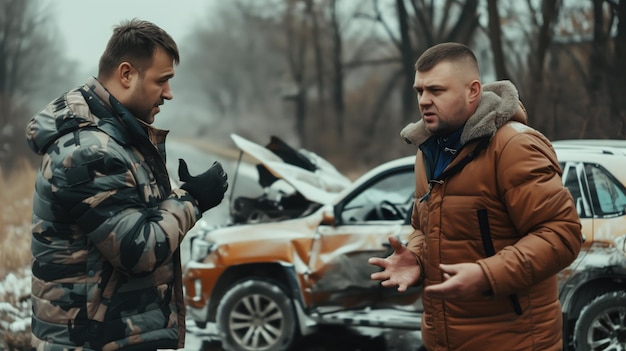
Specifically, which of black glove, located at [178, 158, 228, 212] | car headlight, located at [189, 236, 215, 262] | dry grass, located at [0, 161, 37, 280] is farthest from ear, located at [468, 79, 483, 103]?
dry grass, located at [0, 161, 37, 280]

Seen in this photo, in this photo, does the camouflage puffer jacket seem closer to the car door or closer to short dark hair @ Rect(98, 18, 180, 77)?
short dark hair @ Rect(98, 18, 180, 77)

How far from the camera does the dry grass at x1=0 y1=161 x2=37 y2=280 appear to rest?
9.04m

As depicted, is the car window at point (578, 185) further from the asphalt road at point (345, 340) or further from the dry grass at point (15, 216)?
the dry grass at point (15, 216)

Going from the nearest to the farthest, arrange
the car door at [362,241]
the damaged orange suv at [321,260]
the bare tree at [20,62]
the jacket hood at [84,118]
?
the jacket hood at [84,118] < the damaged orange suv at [321,260] < the car door at [362,241] < the bare tree at [20,62]

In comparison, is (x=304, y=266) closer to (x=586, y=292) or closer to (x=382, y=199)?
(x=382, y=199)

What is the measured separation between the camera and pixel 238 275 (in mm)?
6805

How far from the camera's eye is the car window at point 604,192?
210 inches

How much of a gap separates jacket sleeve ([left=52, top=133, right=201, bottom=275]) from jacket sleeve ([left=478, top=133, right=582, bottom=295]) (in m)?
1.11

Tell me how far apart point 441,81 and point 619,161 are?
289cm

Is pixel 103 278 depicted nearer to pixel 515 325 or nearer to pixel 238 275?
pixel 515 325

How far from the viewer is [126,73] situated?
2891 millimetres

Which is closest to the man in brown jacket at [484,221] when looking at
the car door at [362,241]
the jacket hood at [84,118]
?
the jacket hood at [84,118]

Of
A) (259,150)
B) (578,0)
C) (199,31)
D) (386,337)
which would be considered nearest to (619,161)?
(386,337)

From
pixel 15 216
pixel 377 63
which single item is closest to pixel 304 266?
pixel 15 216
